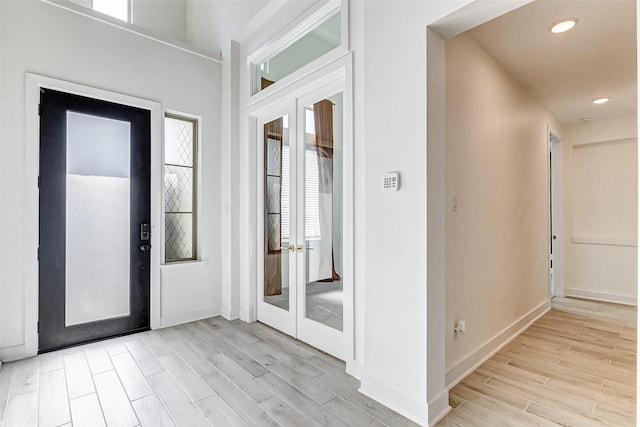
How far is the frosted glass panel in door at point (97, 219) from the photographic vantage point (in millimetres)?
3117

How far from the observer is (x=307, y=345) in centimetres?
309

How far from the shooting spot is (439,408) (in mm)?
2023

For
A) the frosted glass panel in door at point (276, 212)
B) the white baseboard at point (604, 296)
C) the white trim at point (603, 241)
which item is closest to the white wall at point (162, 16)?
the frosted glass panel in door at point (276, 212)

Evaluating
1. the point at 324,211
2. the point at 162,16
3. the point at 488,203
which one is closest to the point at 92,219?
the point at 324,211

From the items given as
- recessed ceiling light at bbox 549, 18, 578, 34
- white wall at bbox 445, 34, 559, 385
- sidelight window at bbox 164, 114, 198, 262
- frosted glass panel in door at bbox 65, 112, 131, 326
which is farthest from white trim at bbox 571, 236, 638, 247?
frosted glass panel in door at bbox 65, 112, 131, 326

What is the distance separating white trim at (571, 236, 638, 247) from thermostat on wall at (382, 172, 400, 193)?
4644 millimetres

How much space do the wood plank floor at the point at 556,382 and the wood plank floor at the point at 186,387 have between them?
0.66 metres

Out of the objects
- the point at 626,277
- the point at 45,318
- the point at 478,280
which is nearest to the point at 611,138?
the point at 626,277

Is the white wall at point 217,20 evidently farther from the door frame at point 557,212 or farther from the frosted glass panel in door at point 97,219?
the door frame at point 557,212

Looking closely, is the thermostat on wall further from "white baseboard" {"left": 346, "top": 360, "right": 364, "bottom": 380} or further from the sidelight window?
the sidelight window

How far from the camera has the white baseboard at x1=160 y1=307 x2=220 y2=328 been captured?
3.63 meters

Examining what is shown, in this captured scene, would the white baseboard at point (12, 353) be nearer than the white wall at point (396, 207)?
No

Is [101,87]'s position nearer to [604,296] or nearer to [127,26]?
[127,26]

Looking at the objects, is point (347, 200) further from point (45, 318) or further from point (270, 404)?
point (45, 318)
